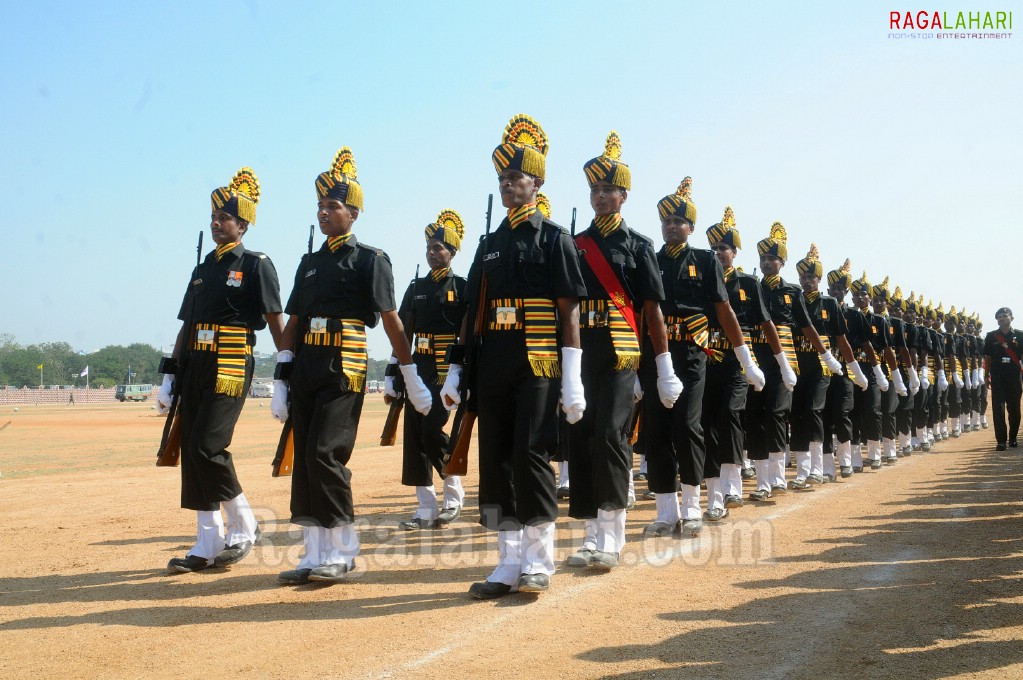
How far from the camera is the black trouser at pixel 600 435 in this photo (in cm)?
610

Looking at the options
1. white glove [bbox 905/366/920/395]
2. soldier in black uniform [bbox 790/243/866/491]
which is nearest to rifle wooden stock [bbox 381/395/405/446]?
soldier in black uniform [bbox 790/243/866/491]

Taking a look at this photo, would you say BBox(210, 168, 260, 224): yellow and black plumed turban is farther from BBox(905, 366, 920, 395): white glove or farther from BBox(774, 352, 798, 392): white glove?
BBox(905, 366, 920, 395): white glove

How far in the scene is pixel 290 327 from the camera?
6453 millimetres

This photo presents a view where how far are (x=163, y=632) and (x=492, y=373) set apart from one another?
7.89 feet

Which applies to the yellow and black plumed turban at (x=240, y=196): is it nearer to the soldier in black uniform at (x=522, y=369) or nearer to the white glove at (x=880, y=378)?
the soldier in black uniform at (x=522, y=369)

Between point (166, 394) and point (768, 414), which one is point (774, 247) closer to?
point (768, 414)

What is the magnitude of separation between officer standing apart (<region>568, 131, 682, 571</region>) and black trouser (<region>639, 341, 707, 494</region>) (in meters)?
0.97

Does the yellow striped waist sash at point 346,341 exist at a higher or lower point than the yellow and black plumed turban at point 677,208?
lower

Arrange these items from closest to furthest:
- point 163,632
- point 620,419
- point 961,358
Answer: point 163,632 < point 620,419 < point 961,358

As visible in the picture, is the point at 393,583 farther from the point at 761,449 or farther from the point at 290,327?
the point at 761,449

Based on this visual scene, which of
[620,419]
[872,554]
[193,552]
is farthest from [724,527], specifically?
[193,552]

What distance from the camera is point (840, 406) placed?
12734 mm

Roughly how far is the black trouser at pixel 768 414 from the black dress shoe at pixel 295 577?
5869mm

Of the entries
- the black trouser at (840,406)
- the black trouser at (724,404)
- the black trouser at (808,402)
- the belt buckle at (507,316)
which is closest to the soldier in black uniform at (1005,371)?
the black trouser at (840,406)
